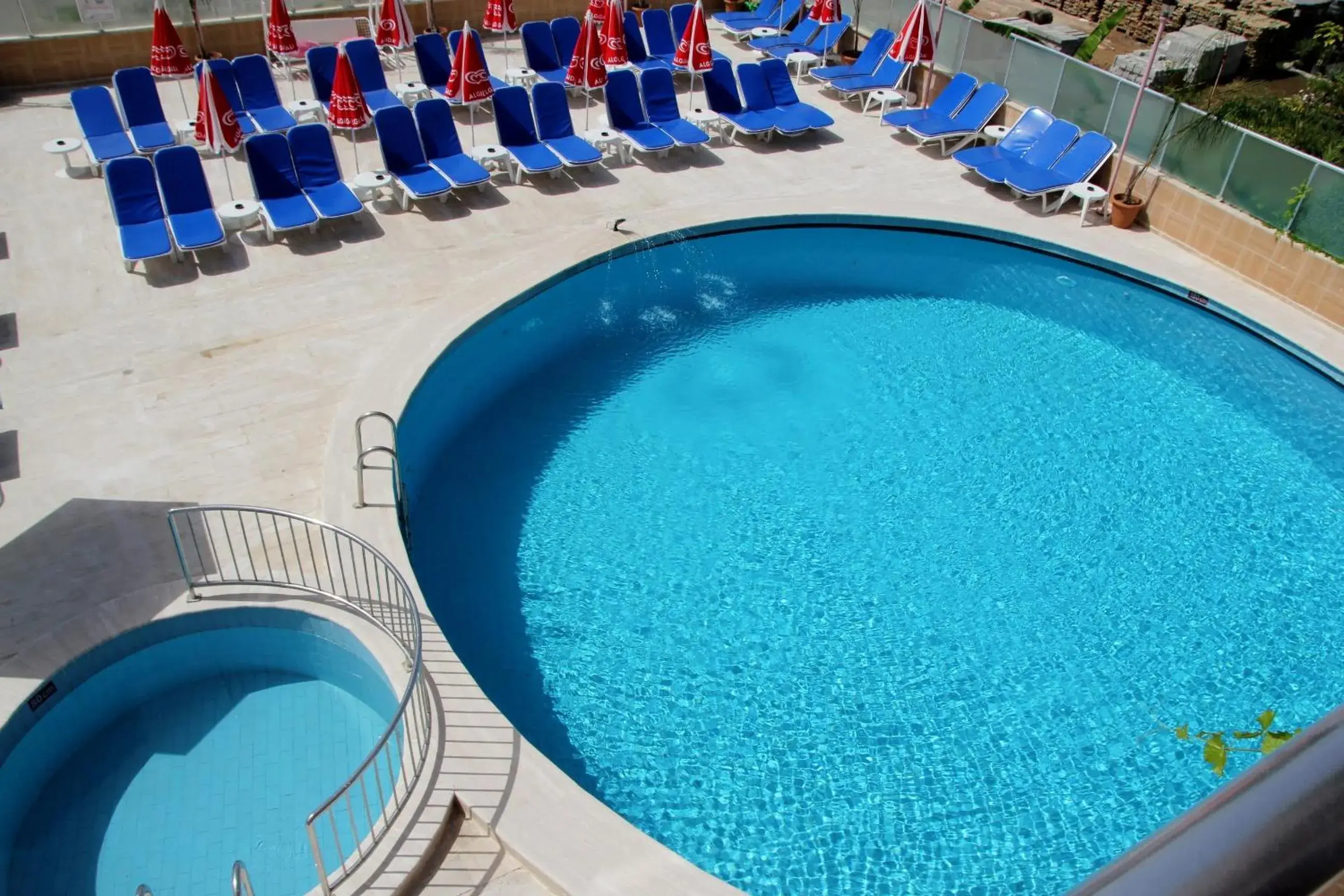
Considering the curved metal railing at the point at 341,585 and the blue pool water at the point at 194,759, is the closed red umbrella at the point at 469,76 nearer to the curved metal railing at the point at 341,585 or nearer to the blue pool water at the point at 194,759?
the curved metal railing at the point at 341,585

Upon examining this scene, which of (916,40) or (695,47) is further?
(916,40)

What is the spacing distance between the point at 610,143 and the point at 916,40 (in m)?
4.84

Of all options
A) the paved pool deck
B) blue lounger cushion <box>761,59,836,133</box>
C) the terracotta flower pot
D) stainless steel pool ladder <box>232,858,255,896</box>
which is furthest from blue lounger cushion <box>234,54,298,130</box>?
stainless steel pool ladder <box>232,858,255,896</box>

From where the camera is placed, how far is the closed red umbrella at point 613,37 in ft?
50.8

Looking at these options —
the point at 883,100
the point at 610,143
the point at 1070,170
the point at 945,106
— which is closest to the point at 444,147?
the point at 610,143

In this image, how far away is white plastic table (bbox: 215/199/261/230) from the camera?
471 inches

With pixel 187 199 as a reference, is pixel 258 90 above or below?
above

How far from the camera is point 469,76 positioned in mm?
14094

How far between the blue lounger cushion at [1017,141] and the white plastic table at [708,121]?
3.34 m

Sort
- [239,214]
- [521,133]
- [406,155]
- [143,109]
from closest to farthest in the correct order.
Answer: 1. [239,214]
2. [406,155]
3. [143,109]
4. [521,133]

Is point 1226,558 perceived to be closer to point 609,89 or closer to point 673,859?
point 673,859

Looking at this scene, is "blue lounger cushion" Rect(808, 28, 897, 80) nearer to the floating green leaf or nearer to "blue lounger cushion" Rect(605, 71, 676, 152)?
"blue lounger cushion" Rect(605, 71, 676, 152)

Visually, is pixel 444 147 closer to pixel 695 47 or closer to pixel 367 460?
pixel 695 47

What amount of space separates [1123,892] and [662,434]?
9.72m
